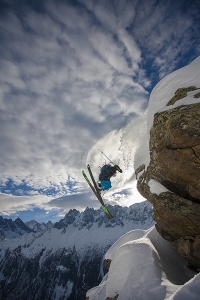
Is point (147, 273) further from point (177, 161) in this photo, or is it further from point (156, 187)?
point (177, 161)

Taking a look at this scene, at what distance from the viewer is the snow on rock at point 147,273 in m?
8.53

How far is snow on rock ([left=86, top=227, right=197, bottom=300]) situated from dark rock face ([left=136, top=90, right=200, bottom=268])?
140 centimetres

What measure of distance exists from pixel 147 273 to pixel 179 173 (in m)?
5.93

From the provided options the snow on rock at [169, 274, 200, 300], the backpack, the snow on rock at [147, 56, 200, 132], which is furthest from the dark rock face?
the backpack

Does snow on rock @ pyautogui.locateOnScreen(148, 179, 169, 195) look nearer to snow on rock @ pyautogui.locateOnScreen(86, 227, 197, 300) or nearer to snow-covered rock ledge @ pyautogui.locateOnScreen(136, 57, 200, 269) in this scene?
snow-covered rock ledge @ pyautogui.locateOnScreen(136, 57, 200, 269)

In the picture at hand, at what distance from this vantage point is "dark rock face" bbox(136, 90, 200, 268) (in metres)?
8.85

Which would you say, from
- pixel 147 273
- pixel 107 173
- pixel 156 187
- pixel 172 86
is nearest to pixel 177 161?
pixel 156 187

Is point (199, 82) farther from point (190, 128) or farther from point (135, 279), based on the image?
point (135, 279)

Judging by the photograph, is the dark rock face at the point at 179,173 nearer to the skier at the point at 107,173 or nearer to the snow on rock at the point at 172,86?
the snow on rock at the point at 172,86

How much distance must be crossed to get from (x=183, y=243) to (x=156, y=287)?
371cm

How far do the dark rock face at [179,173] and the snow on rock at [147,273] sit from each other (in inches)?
54.9

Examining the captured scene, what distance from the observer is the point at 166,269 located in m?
10.9

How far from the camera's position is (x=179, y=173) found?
9.59m

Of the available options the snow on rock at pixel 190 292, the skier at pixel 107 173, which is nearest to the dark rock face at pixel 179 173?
the snow on rock at pixel 190 292
